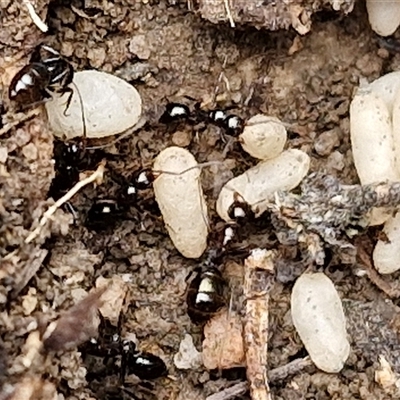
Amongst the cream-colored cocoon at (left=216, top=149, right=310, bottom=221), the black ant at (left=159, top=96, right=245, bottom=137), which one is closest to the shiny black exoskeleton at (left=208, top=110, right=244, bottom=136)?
the black ant at (left=159, top=96, right=245, bottom=137)

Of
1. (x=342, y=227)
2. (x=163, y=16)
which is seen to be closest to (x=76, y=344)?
(x=342, y=227)

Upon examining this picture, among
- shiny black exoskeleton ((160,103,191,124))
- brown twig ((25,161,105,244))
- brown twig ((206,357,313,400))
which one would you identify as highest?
shiny black exoskeleton ((160,103,191,124))

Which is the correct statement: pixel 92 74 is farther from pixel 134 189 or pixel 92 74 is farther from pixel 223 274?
pixel 223 274

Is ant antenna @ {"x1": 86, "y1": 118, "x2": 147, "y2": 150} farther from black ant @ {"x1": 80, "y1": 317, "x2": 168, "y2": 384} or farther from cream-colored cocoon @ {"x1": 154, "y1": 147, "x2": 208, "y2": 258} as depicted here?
black ant @ {"x1": 80, "y1": 317, "x2": 168, "y2": 384}

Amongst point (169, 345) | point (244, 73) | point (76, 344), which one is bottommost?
point (169, 345)

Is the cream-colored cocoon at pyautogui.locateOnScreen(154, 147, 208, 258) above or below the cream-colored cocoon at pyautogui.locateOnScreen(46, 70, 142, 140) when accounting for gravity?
below

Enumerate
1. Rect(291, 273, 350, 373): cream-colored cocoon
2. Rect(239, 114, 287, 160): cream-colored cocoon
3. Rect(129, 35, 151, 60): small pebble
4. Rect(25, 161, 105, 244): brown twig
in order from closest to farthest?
Rect(25, 161, 105, 244): brown twig
Rect(291, 273, 350, 373): cream-colored cocoon
Rect(239, 114, 287, 160): cream-colored cocoon
Rect(129, 35, 151, 60): small pebble
